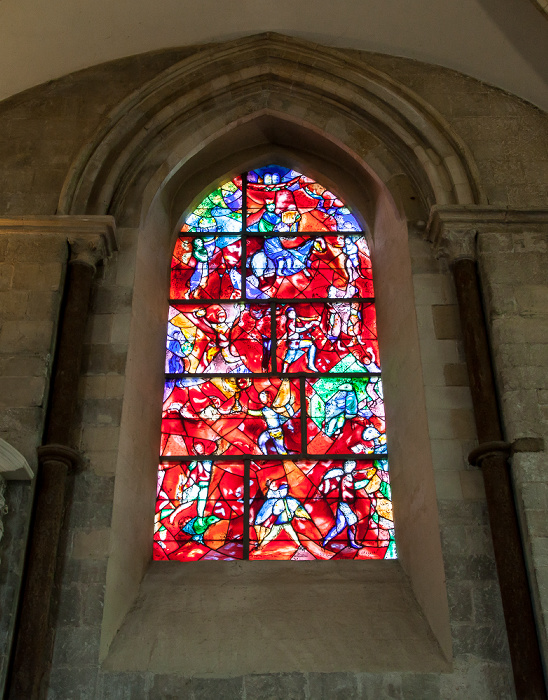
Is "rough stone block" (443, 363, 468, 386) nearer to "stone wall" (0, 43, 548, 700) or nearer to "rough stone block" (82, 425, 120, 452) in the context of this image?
"stone wall" (0, 43, 548, 700)

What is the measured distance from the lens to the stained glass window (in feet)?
20.0

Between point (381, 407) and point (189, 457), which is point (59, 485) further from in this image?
point (381, 407)

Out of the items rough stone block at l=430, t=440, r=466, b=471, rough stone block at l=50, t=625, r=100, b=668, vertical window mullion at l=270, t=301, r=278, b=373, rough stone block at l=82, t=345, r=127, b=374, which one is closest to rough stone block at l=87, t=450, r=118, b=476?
rough stone block at l=82, t=345, r=127, b=374

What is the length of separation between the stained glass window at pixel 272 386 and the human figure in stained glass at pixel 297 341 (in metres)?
0.01

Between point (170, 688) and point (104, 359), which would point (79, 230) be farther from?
point (170, 688)

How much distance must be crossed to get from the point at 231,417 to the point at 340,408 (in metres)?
0.81

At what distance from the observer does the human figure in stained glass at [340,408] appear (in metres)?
A: 6.49

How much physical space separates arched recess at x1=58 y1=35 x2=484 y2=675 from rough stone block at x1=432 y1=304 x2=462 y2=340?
0.54ft

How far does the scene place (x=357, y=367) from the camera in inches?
267

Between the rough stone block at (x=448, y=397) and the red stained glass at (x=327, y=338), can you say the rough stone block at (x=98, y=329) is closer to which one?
the red stained glass at (x=327, y=338)

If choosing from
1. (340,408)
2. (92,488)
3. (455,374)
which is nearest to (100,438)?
(92,488)

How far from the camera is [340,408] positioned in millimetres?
6570

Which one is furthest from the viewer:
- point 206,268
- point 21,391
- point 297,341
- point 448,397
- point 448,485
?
point 206,268

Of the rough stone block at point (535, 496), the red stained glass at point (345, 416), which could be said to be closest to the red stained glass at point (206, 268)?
the red stained glass at point (345, 416)
